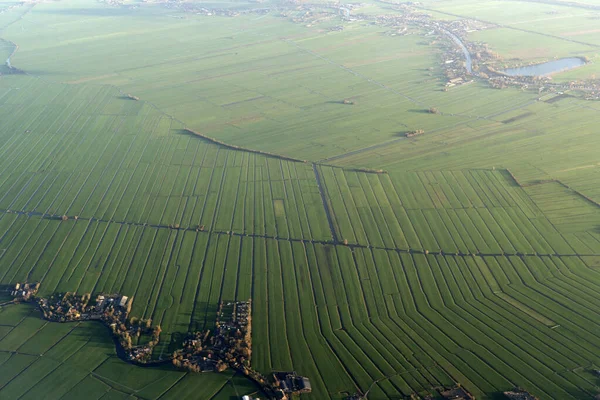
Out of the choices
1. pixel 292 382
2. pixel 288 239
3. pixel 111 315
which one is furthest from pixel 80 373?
pixel 288 239

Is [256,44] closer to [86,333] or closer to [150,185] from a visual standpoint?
[150,185]

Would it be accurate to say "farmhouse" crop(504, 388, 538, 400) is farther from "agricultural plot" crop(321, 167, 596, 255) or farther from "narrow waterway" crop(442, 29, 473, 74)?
"narrow waterway" crop(442, 29, 473, 74)

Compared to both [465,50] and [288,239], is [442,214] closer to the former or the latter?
[288,239]

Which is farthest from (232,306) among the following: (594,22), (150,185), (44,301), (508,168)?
(594,22)

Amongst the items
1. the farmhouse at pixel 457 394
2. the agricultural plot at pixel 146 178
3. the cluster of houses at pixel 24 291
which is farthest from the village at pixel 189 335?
the agricultural plot at pixel 146 178

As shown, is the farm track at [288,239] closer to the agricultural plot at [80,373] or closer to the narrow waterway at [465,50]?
the agricultural plot at [80,373]

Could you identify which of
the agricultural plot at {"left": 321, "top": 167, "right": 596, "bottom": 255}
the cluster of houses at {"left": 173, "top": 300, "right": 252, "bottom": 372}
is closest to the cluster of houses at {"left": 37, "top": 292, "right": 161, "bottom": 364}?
the cluster of houses at {"left": 173, "top": 300, "right": 252, "bottom": 372}

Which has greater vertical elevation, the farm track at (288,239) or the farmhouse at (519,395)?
the farm track at (288,239)
